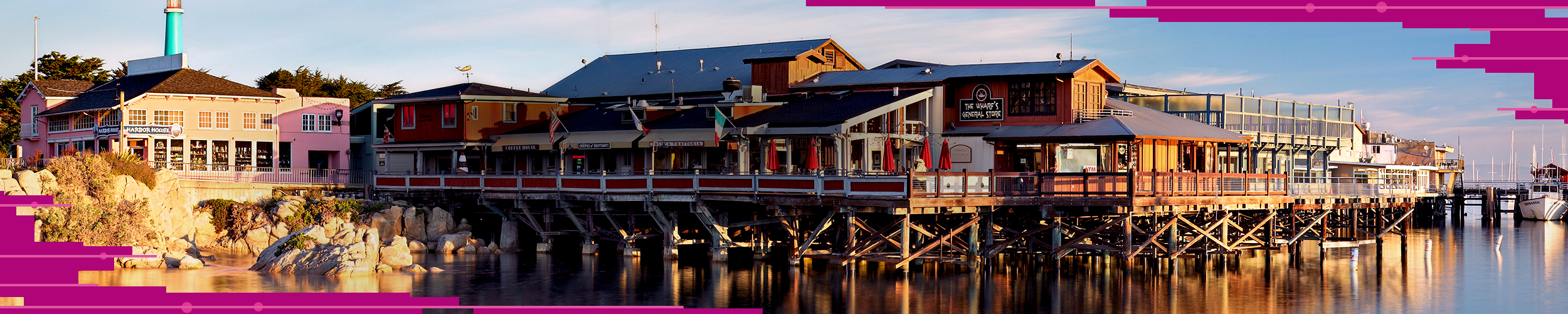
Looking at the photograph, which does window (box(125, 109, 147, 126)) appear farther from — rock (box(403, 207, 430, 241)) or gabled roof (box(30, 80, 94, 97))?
rock (box(403, 207, 430, 241))

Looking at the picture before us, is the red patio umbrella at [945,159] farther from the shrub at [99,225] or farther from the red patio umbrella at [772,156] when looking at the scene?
the shrub at [99,225]

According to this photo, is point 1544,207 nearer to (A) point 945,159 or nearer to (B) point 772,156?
(A) point 945,159

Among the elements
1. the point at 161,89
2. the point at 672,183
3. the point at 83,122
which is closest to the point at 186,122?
the point at 161,89

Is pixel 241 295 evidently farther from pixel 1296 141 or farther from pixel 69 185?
pixel 1296 141

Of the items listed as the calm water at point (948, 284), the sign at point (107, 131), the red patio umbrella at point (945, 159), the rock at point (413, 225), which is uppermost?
the sign at point (107, 131)

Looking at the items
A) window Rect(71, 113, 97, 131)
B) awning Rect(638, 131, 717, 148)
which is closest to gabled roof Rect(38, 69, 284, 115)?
window Rect(71, 113, 97, 131)

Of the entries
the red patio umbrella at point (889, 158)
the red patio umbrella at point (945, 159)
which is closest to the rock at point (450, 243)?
the red patio umbrella at point (889, 158)

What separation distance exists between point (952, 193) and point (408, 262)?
50.4 feet

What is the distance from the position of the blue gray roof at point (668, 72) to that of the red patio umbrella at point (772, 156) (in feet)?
33.5

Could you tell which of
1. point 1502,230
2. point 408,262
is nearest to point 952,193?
point 408,262

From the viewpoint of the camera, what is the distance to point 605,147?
46.5 meters

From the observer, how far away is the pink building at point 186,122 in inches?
2162

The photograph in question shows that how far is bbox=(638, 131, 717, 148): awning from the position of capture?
43844mm

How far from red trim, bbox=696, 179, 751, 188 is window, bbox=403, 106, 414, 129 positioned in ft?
59.6
